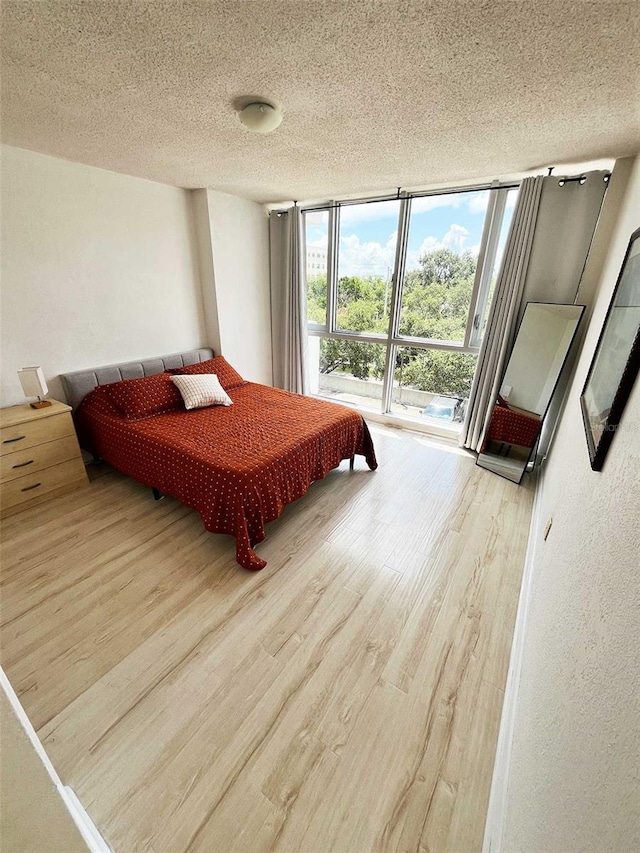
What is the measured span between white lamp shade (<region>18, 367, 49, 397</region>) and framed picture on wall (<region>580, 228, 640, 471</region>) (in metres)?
3.12

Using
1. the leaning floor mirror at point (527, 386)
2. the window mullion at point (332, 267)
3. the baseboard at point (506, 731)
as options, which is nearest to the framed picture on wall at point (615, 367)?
the baseboard at point (506, 731)

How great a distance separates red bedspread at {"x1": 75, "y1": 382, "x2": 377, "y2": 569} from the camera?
2037 millimetres

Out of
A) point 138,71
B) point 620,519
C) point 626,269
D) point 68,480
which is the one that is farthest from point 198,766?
point 138,71

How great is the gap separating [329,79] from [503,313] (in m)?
2.19

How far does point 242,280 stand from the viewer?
392cm

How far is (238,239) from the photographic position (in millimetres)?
3762

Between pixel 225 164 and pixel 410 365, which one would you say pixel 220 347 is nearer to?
pixel 225 164

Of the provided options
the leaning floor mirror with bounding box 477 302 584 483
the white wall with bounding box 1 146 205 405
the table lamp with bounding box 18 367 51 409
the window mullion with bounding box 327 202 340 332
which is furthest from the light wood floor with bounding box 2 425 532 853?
the window mullion with bounding box 327 202 340 332

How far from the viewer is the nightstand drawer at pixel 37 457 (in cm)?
231

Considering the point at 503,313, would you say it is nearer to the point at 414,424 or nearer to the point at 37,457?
the point at 414,424

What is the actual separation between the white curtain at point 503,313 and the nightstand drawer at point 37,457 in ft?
11.1

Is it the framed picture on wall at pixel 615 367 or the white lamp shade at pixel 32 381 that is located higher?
the framed picture on wall at pixel 615 367

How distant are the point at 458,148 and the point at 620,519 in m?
2.47

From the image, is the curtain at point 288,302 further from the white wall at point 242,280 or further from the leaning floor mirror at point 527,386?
the leaning floor mirror at point 527,386
